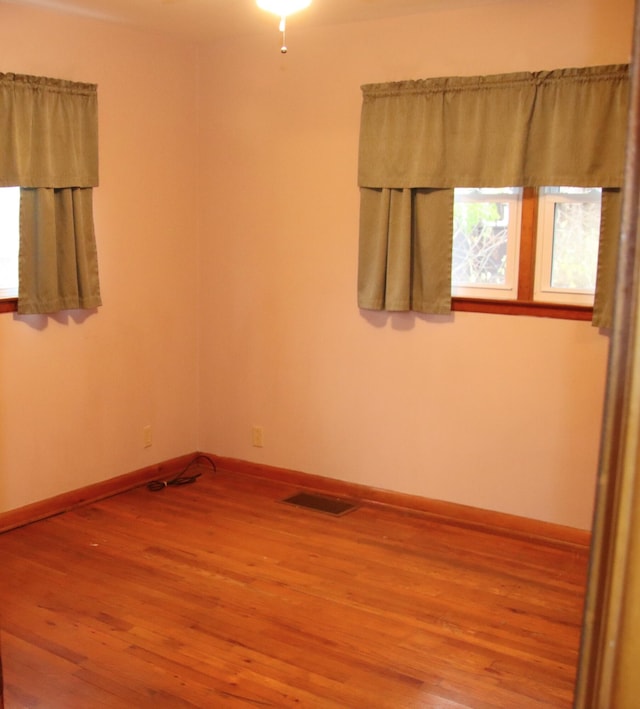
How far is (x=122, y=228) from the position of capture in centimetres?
445

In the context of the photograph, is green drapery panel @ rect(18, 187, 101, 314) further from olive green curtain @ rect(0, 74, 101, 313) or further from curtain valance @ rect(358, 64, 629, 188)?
curtain valance @ rect(358, 64, 629, 188)

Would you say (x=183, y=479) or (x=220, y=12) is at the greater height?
(x=220, y=12)

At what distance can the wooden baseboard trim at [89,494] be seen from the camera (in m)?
3.99

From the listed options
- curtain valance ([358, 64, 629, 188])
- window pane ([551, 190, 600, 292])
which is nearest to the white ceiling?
curtain valance ([358, 64, 629, 188])

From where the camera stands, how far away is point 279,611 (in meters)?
3.15

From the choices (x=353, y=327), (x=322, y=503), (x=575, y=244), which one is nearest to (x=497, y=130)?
(x=575, y=244)

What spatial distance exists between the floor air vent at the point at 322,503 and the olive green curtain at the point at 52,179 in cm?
159

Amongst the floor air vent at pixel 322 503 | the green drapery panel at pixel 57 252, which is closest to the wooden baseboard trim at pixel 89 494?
the floor air vent at pixel 322 503

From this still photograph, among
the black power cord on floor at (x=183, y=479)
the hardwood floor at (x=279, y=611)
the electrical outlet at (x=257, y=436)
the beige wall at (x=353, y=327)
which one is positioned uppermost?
the beige wall at (x=353, y=327)

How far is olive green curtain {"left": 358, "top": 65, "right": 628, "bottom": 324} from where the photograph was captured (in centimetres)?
357

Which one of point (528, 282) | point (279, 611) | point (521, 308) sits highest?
point (528, 282)

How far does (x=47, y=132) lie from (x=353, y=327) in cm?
190

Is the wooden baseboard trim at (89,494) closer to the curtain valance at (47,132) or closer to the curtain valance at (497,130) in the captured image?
the curtain valance at (47,132)

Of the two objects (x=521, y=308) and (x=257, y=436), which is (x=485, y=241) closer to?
(x=521, y=308)
